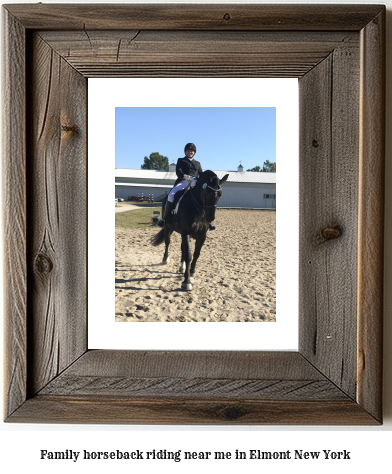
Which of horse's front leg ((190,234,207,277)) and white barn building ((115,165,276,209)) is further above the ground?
white barn building ((115,165,276,209))

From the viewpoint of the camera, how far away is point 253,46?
678 mm

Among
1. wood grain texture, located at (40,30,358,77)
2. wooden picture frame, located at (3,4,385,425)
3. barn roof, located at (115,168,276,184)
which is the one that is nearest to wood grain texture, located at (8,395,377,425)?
wooden picture frame, located at (3,4,385,425)

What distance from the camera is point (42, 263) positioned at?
0.69 metres

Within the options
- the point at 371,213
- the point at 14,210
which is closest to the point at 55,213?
the point at 14,210

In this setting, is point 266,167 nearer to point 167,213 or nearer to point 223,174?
point 223,174

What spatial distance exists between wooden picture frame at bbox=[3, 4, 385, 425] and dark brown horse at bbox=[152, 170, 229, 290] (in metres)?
0.14

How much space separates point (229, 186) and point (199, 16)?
11.1 inches

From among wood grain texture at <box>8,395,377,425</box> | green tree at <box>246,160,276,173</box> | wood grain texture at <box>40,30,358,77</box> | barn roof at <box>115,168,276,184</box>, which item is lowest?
wood grain texture at <box>8,395,377,425</box>

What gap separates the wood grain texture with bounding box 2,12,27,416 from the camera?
2.21 feet

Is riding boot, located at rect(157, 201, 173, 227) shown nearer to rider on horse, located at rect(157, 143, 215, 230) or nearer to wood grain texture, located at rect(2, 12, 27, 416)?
rider on horse, located at rect(157, 143, 215, 230)

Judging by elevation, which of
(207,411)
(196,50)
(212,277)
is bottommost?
(207,411)

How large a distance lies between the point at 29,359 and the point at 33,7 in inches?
23.2

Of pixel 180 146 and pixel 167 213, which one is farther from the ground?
pixel 180 146

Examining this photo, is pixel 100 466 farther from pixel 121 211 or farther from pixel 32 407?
pixel 121 211
